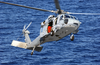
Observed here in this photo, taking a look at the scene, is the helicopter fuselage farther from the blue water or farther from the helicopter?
the blue water

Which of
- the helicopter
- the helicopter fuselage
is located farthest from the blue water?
the helicopter fuselage

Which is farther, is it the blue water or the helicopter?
the blue water

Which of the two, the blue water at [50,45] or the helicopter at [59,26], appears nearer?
the helicopter at [59,26]

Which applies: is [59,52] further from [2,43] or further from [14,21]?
[14,21]

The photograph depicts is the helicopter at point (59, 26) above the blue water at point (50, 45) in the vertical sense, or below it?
above

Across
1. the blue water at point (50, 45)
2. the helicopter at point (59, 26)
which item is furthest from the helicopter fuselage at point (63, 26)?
the blue water at point (50, 45)

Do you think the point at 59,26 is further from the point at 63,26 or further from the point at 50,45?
the point at 50,45

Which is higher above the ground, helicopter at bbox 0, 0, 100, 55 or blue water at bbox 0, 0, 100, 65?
helicopter at bbox 0, 0, 100, 55

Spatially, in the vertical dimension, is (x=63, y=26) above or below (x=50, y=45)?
above

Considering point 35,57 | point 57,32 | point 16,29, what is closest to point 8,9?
point 16,29

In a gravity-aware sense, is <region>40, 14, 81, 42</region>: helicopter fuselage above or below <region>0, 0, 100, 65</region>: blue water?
above

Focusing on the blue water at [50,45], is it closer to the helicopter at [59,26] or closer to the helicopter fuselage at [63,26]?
the helicopter at [59,26]

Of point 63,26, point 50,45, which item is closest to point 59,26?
point 63,26

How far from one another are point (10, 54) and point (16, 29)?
1971 centimetres
